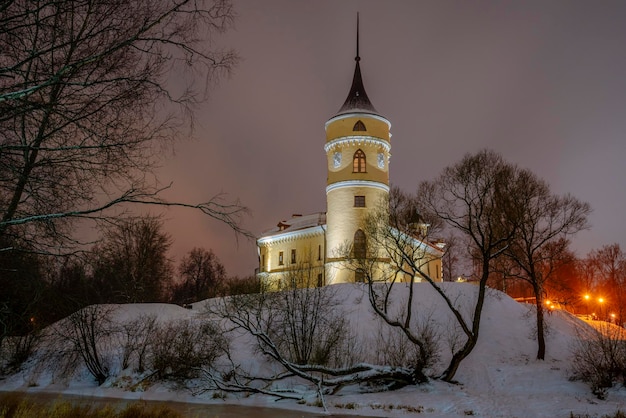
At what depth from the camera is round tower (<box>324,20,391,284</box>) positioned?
133 ft

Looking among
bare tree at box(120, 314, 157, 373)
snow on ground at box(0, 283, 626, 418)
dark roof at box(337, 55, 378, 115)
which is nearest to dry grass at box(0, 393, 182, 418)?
snow on ground at box(0, 283, 626, 418)

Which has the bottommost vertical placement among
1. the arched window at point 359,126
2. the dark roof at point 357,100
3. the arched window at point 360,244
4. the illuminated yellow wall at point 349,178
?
the arched window at point 360,244

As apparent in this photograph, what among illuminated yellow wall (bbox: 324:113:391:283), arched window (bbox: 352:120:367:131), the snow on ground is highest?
arched window (bbox: 352:120:367:131)

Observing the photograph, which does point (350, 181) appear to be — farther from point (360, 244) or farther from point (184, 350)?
point (184, 350)

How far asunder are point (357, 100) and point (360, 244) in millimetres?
13566

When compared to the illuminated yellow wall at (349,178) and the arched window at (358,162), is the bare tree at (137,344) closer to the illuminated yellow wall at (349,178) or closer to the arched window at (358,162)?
the illuminated yellow wall at (349,178)

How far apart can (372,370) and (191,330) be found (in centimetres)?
1020

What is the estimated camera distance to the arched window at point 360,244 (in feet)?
122

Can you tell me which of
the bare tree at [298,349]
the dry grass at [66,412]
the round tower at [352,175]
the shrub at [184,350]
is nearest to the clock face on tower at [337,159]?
the round tower at [352,175]

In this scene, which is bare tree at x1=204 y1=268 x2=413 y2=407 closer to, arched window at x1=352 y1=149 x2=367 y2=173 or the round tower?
the round tower

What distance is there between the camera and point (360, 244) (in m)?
39.6

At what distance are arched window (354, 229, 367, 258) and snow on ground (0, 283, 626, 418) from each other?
162 inches

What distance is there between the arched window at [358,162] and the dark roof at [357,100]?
394cm

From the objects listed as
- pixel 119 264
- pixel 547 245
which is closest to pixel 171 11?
pixel 119 264
